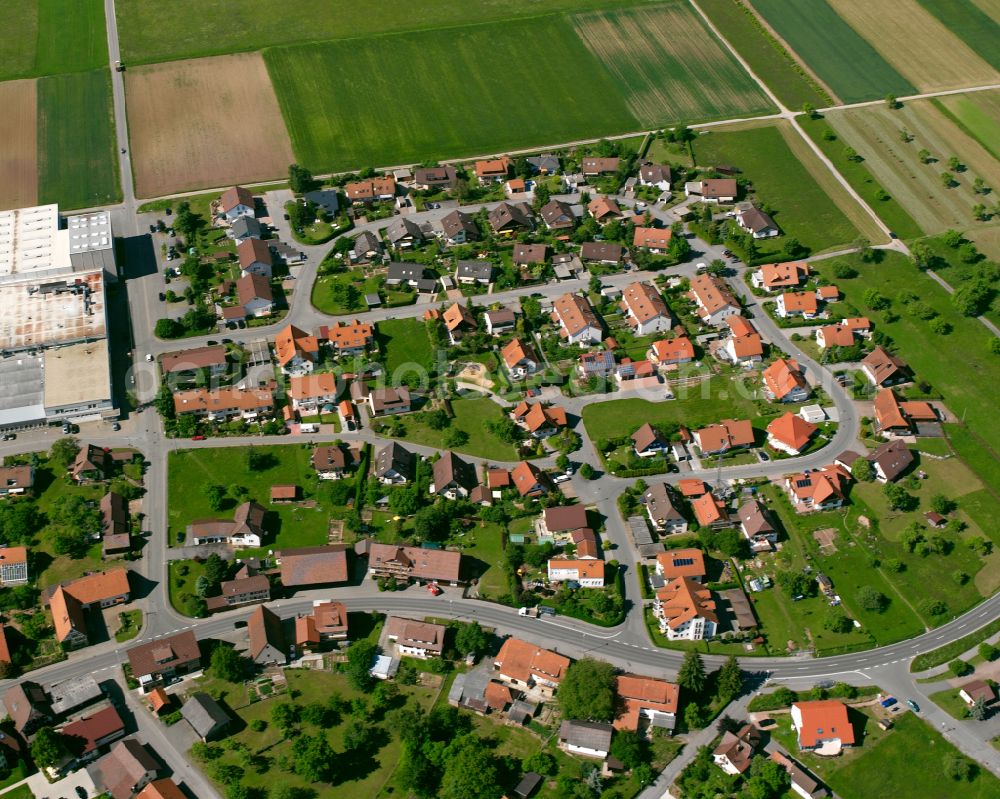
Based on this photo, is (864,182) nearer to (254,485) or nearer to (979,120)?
(979,120)

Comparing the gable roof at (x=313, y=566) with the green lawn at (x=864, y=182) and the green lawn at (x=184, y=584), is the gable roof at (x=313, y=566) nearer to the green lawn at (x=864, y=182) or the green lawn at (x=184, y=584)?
the green lawn at (x=184, y=584)

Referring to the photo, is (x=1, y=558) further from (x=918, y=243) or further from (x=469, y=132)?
(x=918, y=243)

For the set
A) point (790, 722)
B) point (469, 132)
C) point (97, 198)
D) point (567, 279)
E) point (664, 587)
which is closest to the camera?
point (790, 722)

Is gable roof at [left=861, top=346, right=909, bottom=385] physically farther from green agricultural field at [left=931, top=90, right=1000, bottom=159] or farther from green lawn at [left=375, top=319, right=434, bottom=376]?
green agricultural field at [left=931, top=90, right=1000, bottom=159]

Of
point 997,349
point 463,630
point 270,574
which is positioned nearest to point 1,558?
point 270,574

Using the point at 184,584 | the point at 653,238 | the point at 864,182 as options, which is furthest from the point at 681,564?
the point at 864,182

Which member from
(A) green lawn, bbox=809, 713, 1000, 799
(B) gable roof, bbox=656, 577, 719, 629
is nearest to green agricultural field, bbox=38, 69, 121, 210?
(B) gable roof, bbox=656, 577, 719, 629

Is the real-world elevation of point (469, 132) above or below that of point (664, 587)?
above
